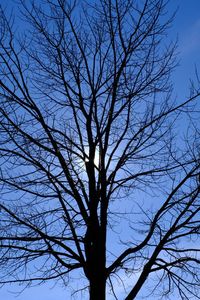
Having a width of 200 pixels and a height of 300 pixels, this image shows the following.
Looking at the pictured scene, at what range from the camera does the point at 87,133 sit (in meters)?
5.98

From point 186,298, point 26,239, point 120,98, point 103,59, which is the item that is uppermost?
point 103,59

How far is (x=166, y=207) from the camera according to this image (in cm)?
530

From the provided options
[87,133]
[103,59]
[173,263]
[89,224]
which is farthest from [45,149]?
[173,263]

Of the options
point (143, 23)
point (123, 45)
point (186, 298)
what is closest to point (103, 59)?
point (123, 45)

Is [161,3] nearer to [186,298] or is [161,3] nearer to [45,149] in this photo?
[45,149]

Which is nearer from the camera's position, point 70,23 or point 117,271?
point 117,271

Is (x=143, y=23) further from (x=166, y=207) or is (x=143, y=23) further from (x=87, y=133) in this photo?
(x=166, y=207)

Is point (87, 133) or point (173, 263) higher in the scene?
point (87, 133)

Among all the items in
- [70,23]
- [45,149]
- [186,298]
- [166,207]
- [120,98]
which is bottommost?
[186,298]

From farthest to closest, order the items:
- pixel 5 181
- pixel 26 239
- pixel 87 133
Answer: pixel 87 133 < pixel 5 181 < pixel 26 239

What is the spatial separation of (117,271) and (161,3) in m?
3.55

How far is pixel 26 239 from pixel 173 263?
168 cm

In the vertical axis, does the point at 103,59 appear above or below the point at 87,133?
above

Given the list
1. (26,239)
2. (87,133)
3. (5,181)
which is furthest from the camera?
(87,133)
